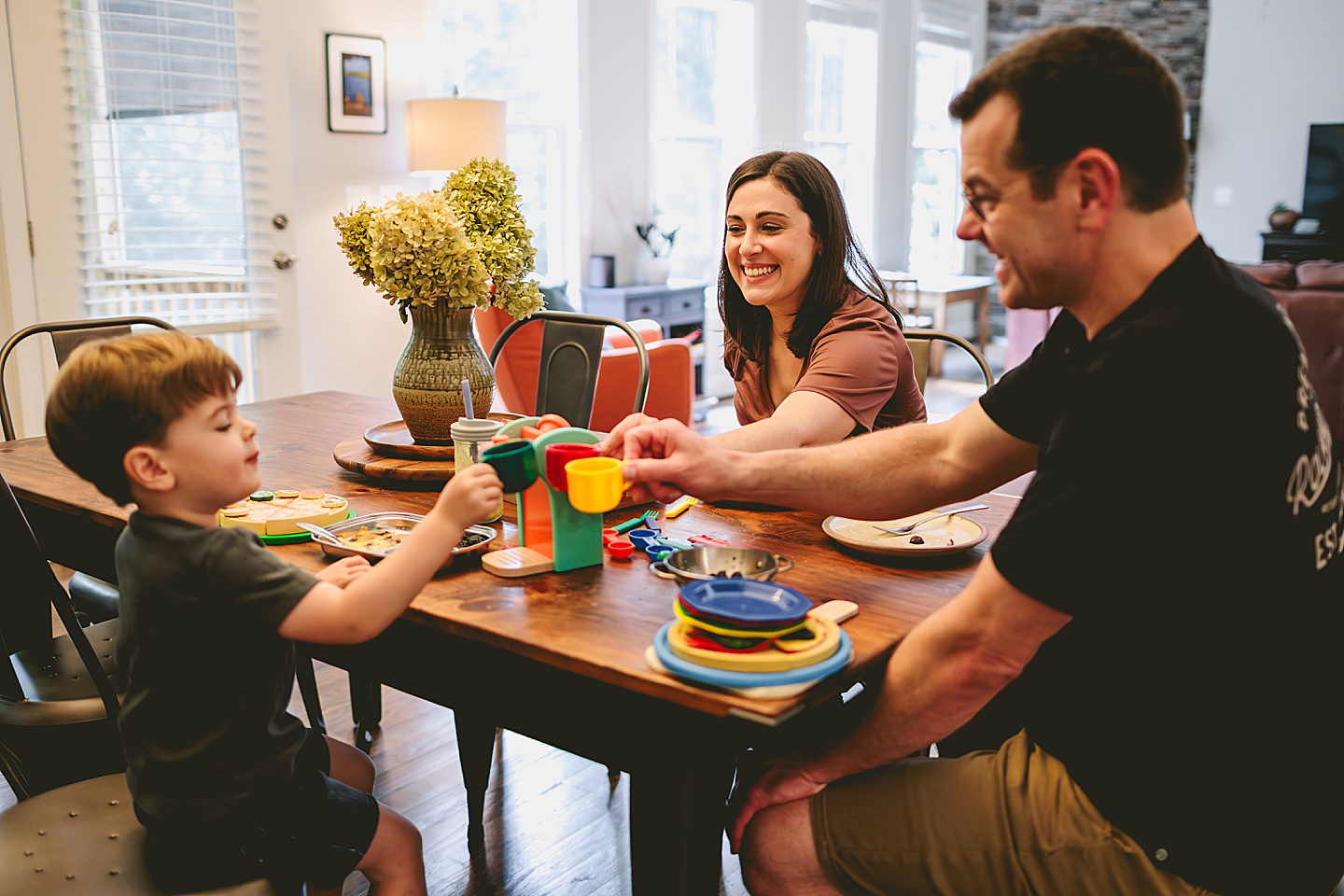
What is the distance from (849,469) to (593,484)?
0.44 metres

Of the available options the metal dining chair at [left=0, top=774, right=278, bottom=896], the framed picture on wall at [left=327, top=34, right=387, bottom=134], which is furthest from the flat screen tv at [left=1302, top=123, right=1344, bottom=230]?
the metal dining chair at [left=0, top=774, right=278, bottom=896]

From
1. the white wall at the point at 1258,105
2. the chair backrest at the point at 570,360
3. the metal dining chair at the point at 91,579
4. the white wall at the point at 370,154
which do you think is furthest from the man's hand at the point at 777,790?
the white wall at the point at 1258,105

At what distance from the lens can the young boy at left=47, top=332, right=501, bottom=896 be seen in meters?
1.16

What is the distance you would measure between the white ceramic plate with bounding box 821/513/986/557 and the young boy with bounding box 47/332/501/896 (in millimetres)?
561

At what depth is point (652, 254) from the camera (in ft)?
21.1

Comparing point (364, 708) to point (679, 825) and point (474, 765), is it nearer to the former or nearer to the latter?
point (474, 765)

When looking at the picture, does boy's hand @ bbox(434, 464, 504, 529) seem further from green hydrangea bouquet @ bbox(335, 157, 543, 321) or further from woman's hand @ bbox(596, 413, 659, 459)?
green hydrangea bouquet @ bbox(335, 157, 543, 321)

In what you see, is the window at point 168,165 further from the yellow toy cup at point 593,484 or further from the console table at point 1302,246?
the console table at point 1302,246

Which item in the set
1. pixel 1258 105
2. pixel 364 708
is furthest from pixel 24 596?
pixel 1258 105

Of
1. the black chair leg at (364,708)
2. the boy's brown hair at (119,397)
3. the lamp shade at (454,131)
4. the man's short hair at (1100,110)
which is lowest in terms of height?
the black chair leg at (364,708)

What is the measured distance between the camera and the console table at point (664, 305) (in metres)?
5.95

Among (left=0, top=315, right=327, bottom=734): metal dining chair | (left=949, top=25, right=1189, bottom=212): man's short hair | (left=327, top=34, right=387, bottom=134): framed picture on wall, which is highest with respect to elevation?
(left=327, top=34, right=387, bottom=134): framed picture on wall

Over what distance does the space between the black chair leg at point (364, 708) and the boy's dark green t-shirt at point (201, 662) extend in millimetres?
1313

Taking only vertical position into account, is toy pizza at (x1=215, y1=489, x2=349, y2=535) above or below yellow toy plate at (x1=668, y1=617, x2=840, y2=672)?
above
